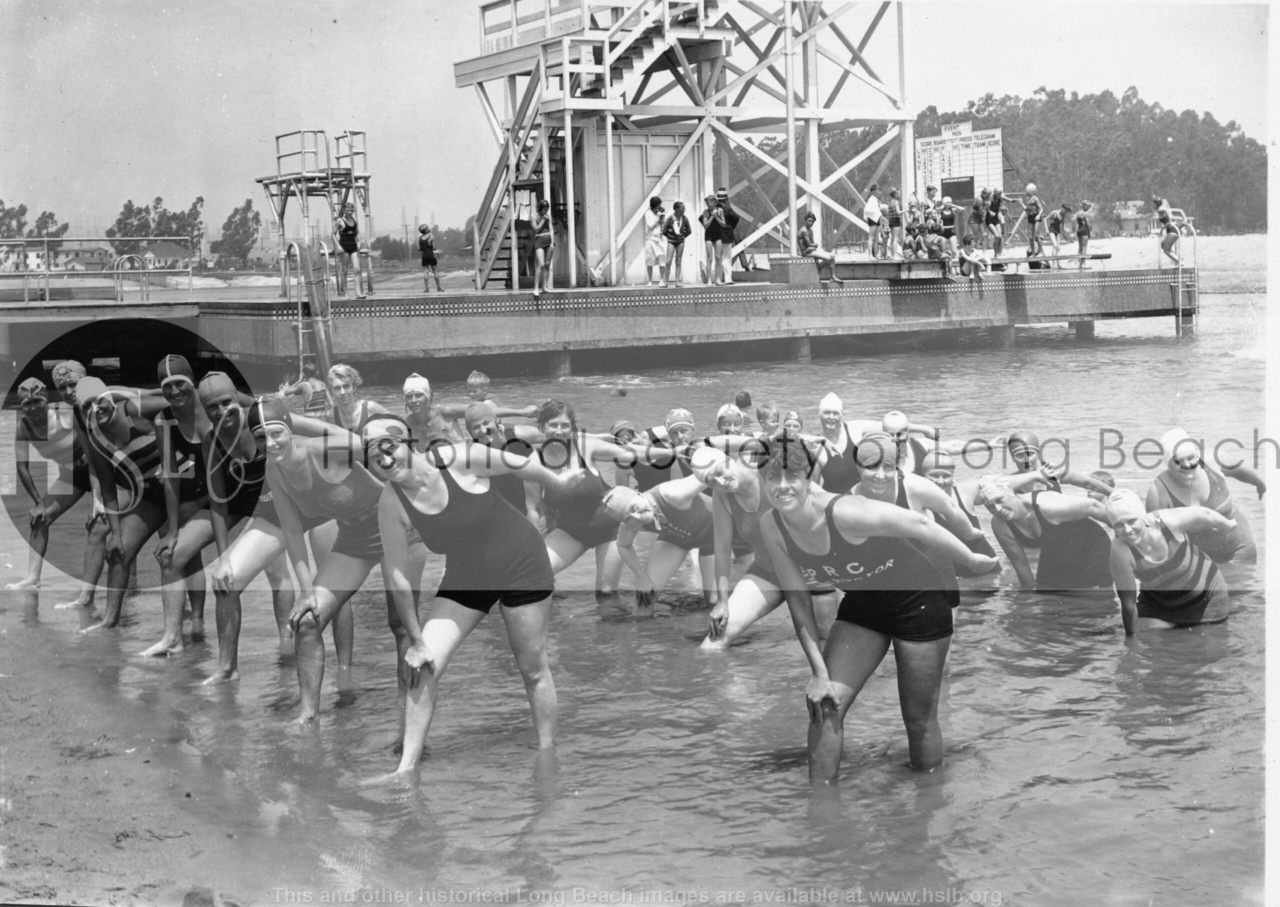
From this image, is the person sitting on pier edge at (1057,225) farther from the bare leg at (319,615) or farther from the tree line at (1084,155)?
the bare leg at (319,615)

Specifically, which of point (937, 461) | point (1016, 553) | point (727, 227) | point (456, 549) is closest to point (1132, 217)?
point (727, 227)

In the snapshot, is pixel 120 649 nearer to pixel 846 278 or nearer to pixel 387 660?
pixel 387 660

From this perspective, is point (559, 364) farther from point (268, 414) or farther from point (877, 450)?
point (877, 450)

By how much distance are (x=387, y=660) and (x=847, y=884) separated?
3418 mm

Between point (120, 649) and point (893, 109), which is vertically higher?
point (893, 109)

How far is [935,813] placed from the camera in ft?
16.0

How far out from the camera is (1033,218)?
23938 millimetres

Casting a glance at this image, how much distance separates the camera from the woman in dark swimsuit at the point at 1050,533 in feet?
23.8

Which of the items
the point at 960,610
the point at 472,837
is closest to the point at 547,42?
the point at 960,610

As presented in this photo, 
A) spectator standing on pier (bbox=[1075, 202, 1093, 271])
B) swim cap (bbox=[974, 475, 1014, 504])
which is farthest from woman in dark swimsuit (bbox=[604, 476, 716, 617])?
spectator standing on pier (bbox=[1075, 202, 1093, 271])

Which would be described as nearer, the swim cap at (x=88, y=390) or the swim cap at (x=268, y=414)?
the swim cap at (x=268, y=414)

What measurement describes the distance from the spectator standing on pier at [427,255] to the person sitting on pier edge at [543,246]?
5.44 feet

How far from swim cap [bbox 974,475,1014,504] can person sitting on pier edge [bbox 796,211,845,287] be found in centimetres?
1483

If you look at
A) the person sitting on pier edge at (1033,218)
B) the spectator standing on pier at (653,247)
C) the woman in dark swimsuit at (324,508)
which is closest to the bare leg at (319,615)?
the woman in dark swimsuit at (324,508)
